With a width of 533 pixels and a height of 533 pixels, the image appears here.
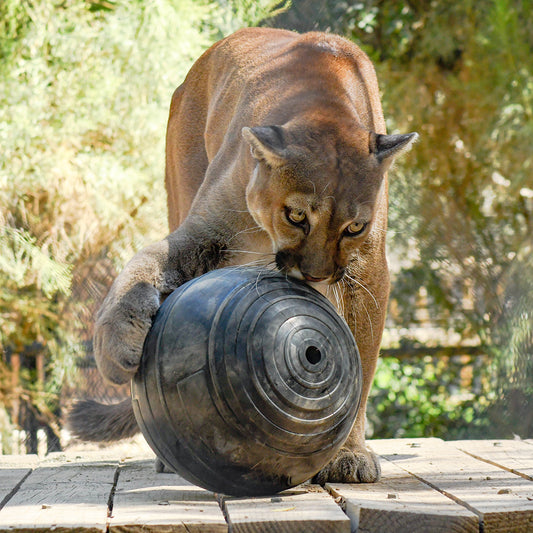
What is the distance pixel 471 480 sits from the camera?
10.5 feet

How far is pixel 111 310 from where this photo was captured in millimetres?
2992

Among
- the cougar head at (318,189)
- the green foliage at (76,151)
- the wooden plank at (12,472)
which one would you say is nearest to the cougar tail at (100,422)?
the wooden plank at (12,472)

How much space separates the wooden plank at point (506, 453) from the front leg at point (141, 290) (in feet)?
4.93

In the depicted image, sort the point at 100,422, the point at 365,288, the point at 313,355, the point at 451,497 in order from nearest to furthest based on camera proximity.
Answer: the point at 313,355
the point at 451,497
the point at 365,288
the point at 100,422

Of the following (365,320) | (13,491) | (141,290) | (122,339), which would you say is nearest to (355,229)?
(365,320)

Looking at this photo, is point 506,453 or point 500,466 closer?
point 500,466

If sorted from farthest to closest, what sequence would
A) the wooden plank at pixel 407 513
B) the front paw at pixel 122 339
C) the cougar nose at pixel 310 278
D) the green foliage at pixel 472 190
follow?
the green foliage at pixel 472 190 → the cougar nose at pixel 310 278 → the front paw at pixel 122 339 → the wooden plank at pixel 407 513

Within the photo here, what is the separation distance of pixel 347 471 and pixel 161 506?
0.83 metres

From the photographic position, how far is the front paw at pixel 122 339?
111 inches

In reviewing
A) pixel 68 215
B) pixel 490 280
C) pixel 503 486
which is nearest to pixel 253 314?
pixel 503 486

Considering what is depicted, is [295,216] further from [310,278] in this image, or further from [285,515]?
[285,515]

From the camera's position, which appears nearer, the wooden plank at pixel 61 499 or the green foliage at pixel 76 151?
the wooden plank at pixel 61 499

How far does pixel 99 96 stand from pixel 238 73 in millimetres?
2098

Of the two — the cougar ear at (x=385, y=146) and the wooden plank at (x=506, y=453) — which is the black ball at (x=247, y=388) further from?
the wooden plank at (x=506, y=453)
